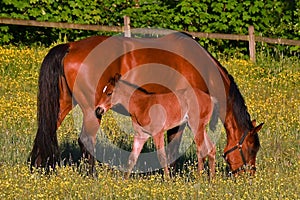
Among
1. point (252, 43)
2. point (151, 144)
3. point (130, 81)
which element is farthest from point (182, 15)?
point (130, 81)

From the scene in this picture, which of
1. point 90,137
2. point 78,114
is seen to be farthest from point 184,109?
point 78,114

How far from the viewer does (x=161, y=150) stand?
31.9ft

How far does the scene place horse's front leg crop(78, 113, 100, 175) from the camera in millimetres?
10086

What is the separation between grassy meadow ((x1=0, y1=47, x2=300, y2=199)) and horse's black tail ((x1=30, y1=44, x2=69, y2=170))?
0.87 feet

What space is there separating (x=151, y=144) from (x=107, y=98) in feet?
7.16

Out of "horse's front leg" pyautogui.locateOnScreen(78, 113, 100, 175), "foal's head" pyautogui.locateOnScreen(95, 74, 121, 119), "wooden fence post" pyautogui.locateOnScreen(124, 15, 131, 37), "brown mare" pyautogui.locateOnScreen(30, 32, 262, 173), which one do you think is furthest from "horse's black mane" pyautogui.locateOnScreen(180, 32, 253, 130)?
"wooden fence post" pyautogui.locateOnScreen(124, 15, 131, 37)

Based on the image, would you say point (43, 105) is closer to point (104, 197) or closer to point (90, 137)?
point (90, 137)

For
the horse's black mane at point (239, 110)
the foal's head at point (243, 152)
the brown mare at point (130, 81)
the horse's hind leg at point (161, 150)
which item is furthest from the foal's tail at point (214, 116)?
the horse's hind leg at point (161, 150)

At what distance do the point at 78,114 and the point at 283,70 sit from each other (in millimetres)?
6054

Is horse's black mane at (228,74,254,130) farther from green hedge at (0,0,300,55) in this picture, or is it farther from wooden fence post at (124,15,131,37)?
green hedge at (0,0,300,55)

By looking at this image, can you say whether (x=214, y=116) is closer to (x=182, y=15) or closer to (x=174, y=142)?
(x=174, y=142)

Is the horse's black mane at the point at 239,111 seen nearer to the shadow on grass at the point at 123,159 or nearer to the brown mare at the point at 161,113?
the brown mare at the point at 161,113

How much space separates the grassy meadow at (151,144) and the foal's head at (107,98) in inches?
29.8

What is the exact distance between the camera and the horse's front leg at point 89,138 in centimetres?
1009
